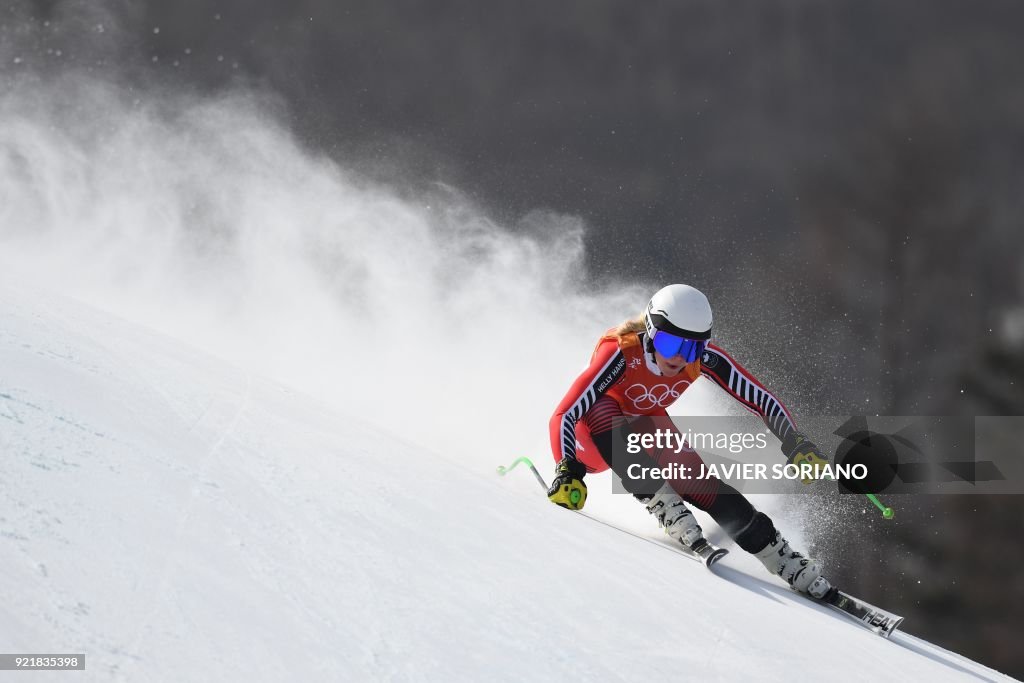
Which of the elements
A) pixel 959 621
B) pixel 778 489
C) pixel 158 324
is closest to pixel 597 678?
pixel 778 489

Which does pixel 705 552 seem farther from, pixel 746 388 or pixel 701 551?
pixel 746 388

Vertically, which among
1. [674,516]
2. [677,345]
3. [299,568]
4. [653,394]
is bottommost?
[299,568]

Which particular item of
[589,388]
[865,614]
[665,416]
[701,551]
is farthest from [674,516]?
[865,614]

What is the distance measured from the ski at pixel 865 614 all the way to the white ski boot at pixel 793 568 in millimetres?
45

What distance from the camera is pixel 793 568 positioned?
3760mm

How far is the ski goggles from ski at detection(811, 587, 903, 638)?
47.5 inches

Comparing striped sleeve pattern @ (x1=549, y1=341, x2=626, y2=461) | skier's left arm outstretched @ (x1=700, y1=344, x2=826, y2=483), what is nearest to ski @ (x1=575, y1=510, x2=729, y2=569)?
striped sleeve pattern @ (x1=549, y1=341, x2=626, y2=461)

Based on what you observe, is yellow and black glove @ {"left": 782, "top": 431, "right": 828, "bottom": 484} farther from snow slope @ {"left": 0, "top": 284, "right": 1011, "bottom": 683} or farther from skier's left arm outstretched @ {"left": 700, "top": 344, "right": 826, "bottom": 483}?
snow slope @ {"left": 0, "top": 284, "right": 1011, "bottom": 683}

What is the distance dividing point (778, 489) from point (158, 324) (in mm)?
7353

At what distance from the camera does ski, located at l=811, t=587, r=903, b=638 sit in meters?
3.38

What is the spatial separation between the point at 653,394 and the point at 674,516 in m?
0.63

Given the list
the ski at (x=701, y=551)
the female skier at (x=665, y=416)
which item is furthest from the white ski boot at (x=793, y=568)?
the ski at (x=701, y=551)

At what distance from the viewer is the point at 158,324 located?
32.9ft

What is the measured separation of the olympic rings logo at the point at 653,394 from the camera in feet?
13.7
